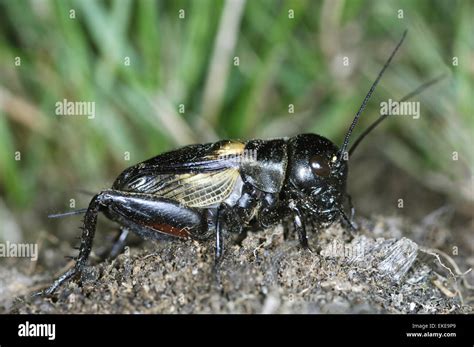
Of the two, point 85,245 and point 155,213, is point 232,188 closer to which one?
point 155,213

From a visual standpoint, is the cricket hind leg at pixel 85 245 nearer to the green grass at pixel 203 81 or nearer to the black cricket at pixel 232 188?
the black cricket at pixel 232 188

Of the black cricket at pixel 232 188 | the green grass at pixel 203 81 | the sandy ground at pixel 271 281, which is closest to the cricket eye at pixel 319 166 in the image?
the black cricket at pixel 232 188

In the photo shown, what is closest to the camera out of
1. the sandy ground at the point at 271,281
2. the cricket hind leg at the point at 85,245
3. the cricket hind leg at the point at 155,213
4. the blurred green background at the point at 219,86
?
the sandy ground at the point at 271,281

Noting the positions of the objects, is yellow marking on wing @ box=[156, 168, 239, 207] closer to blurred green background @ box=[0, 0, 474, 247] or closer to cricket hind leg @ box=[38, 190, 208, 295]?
cricket hind leg @ box=[38, 190, 208, 295]

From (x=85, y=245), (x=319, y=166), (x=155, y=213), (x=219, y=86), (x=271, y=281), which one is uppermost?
(x=219, y=86)

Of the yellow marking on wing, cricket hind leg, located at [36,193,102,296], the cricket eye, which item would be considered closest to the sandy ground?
cricket hind leg, located at [36,193,102,296]

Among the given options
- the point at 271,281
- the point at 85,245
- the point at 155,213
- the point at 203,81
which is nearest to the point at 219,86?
the point at 203,81

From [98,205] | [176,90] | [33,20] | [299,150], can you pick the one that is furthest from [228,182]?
[33,20]
